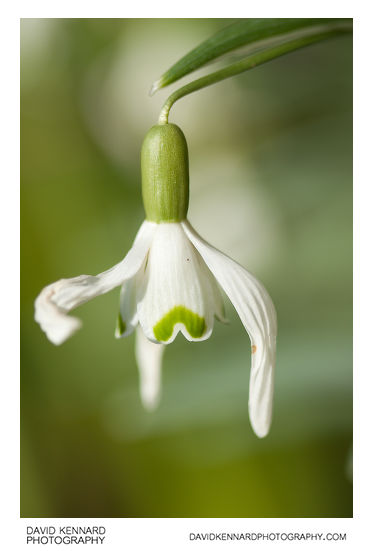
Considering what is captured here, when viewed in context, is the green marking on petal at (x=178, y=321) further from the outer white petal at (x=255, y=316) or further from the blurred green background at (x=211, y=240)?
the blurred green background at (x=211, y=240)

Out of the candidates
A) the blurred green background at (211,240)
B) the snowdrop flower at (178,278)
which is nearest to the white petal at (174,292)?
the snowdrop flower at (178,278)

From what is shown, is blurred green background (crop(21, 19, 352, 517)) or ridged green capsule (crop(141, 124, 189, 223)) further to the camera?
blurred green background (crop(21, 19, 352, 517))

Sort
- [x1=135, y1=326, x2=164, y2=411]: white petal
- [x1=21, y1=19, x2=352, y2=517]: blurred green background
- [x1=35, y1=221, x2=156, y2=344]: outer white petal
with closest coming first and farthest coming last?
[x1=35, y1=221, x2=156, y2=344]: outer white petal < [x1=135, y1=326, x2=164, y2=411]: white petal < [x1=21, y1=19, x2=352, y2=517]: blurred green background

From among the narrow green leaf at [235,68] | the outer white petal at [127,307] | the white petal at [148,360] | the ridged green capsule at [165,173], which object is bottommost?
the white petal at [148,360]

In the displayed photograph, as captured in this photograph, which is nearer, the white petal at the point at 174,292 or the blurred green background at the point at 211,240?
the white petal at the point at 174,292

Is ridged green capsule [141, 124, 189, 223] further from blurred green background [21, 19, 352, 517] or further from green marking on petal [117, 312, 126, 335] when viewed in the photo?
blurred green background [21, 19, 352, 517]

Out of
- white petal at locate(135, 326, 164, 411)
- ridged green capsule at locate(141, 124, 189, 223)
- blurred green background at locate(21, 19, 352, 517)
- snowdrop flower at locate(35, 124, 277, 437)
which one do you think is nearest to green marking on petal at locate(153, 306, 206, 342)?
snowdrop flower at locate(35, 124, 277, 437)

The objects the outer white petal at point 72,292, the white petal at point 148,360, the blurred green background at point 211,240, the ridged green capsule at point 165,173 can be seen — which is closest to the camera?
the outer white petal at point 72,292

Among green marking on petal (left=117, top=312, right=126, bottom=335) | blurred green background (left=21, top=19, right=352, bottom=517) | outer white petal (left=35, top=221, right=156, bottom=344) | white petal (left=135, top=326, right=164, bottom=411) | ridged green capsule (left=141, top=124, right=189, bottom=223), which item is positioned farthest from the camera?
blurred green background (left=21, top=19, right=352, bottom=517)
